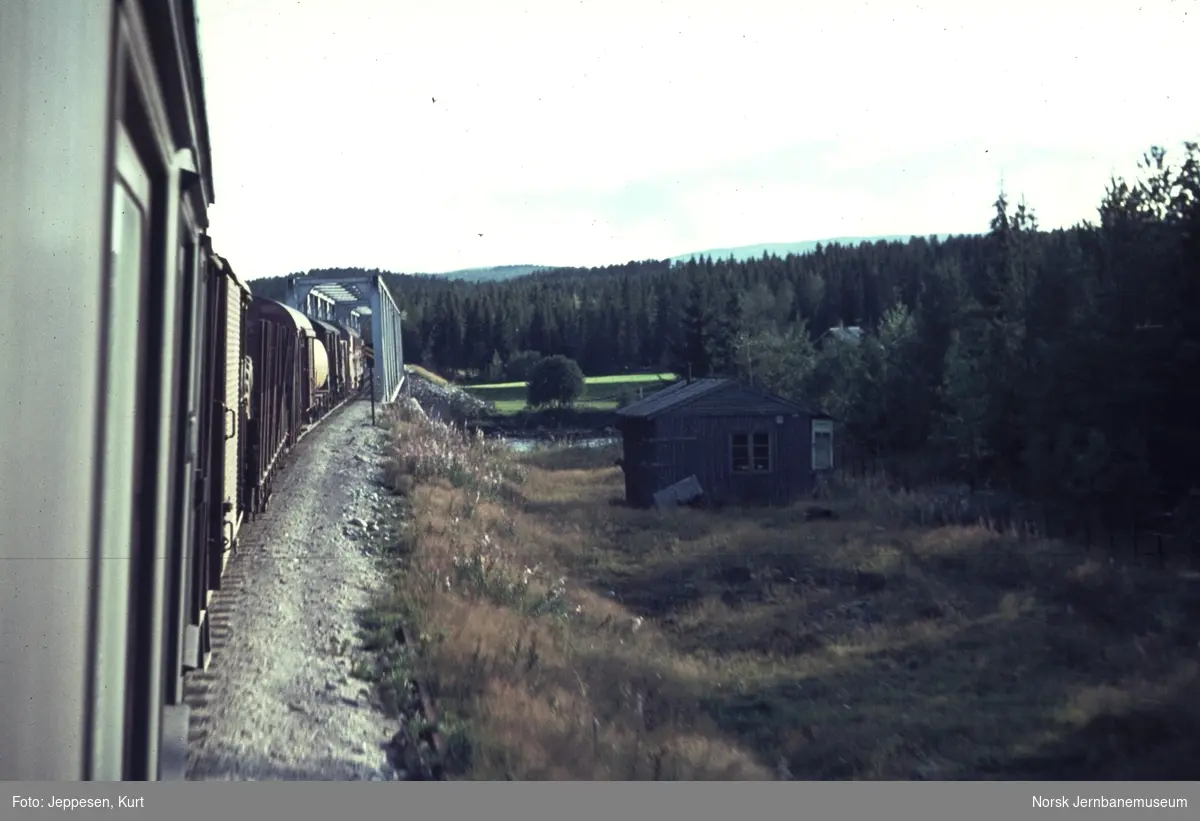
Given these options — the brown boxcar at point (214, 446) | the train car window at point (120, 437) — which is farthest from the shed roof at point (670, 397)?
the train car window at point (120, 437)

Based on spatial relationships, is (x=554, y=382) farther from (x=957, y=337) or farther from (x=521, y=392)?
(x=957, y=337)

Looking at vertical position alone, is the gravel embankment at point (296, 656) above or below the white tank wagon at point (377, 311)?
below

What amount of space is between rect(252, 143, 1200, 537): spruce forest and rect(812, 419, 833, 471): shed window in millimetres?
3075

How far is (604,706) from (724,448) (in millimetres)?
17610

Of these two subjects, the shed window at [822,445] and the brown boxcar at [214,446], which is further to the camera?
the shed window at [822,445]

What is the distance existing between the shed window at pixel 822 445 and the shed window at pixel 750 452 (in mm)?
1352

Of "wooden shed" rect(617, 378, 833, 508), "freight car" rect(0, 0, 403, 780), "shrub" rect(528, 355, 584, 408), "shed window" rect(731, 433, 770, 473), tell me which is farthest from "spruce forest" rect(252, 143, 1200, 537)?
"freight car" rect(0, 0, 403, 780)

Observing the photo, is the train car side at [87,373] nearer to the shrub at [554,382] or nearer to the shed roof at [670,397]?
the shrub at [554,382]

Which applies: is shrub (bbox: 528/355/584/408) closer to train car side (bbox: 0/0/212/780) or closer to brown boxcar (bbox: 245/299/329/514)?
brown boxcar (bbox: 245/299/329/514)

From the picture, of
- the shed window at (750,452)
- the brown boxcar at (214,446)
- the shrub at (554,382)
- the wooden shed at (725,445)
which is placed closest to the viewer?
the brown boxcar at (214,446)

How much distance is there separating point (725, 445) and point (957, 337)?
1126 cm

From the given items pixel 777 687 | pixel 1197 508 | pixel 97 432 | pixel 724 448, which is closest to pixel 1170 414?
pixel 1197 508

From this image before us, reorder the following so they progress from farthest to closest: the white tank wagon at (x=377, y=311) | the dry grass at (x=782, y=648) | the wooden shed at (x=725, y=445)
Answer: the wooden shed at (x=725, y=445)
the white tank wagon at (x=377, y=311)
the dry grass at (x=782, y=648)

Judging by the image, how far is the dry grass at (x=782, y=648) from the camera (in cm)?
583
